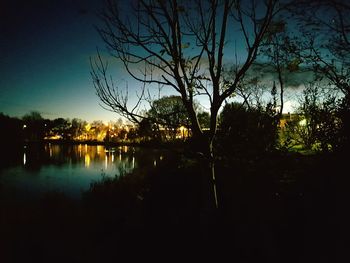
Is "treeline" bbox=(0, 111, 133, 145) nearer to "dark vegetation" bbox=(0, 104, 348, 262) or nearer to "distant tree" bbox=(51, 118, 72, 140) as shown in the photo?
"distant tree" bbox=(51, 118, 72, 140)

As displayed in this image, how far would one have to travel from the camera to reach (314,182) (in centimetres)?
900

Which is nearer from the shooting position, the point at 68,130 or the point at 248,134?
the point at 248,134

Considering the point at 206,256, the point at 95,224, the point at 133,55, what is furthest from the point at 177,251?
the point at 95,224

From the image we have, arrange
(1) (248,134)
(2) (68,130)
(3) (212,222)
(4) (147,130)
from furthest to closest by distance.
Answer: (2) (68,130) → (1) (248,134) → (3) (212,222) → (4) (147,130)

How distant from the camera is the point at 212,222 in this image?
669cm

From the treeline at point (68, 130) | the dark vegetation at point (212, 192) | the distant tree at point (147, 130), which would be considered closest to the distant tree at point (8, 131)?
the treeline at point (68, 130)

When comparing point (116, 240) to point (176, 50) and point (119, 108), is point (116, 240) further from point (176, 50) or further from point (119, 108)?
point (176, 50)

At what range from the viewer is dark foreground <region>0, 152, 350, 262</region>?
620 cm

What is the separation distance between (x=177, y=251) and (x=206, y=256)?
3.91 ft

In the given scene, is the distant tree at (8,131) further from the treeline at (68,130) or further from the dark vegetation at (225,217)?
the dark vegetation at (225,217)

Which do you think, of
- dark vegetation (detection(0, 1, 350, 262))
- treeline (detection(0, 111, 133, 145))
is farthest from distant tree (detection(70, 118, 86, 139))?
dark vegetation (detection(0, 1, 350, 262))

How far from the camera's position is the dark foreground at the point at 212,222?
6.20 metres

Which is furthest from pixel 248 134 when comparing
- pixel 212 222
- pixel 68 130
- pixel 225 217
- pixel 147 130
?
pixel 68 130

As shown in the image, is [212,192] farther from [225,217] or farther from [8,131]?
[8,131]
